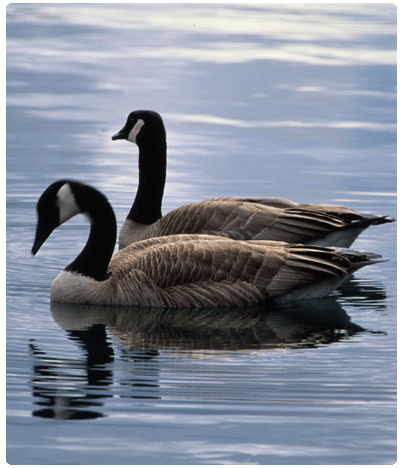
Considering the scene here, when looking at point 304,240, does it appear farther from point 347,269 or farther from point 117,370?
point 117,370

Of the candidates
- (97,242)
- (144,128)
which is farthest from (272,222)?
(144,128)

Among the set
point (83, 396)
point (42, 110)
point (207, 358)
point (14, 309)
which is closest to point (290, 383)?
point (207, 358)

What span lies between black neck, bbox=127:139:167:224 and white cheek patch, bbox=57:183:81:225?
125 inches

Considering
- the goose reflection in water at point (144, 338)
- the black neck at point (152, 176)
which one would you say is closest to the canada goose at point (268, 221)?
the black neck at point (152, 176)

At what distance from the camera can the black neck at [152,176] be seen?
15508 millimetres

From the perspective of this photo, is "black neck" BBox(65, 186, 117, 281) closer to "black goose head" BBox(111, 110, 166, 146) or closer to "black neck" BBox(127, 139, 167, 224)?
"black neck" BBox(127, 139, 167, 224)

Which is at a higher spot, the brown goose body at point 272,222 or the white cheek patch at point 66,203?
the white cheek patch at point 66,203

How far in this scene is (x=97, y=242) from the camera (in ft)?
40.1

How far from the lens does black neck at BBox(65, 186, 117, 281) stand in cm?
1211

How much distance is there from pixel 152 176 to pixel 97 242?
12.2 ft

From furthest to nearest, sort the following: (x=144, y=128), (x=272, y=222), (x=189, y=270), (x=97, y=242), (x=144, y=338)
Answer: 1. (x=144, y=128)
2. (x=272, y=222)
3. (x=97, y=242)
4. (x=189, y=270)
5. (x=144, y=338)

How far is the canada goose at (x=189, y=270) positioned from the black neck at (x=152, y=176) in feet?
10.7

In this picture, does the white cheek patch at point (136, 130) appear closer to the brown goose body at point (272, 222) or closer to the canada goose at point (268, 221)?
the canada goose at point (268, 221)

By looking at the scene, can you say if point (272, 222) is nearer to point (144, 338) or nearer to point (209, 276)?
point (209, 276)
